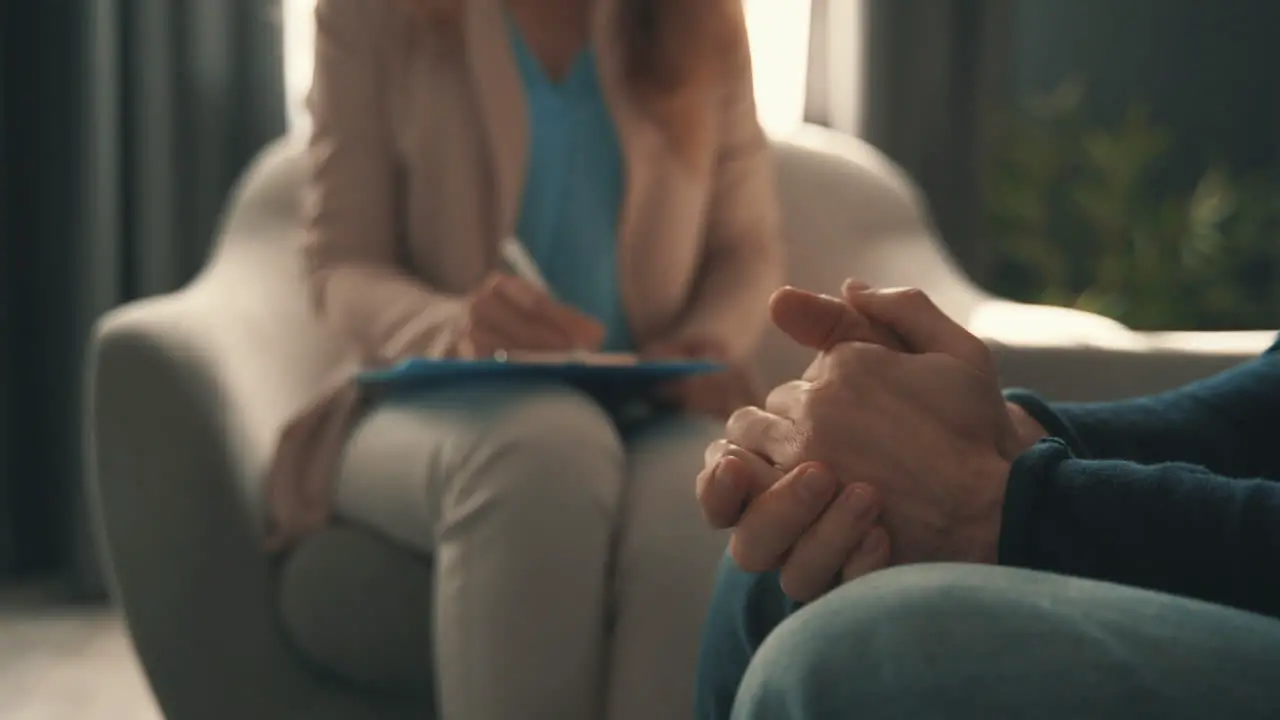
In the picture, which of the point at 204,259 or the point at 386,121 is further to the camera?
the point at 204,259

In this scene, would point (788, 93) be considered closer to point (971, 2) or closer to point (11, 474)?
point (971, 2)

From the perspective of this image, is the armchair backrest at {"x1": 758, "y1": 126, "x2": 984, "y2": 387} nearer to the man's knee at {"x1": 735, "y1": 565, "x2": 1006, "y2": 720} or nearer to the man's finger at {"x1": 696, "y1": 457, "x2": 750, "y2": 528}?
the man's finger at {"x1": 696, "y1": 457, "x2": 750, "y2": 528}

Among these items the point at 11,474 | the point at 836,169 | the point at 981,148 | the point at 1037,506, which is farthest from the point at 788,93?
the point at 1037,506

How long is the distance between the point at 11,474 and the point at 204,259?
0.57 m

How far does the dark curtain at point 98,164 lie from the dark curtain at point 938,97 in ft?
3.56

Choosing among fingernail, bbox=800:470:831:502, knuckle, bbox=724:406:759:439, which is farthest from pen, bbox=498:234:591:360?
fingernail, bbox=800:470:831:502

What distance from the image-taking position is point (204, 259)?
252 centimetres

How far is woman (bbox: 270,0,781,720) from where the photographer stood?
1087 mm

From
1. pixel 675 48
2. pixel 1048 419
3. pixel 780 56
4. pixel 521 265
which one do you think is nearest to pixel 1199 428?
pixel 1048 419

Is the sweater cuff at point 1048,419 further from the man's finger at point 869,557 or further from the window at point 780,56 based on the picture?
the window at point 780,56

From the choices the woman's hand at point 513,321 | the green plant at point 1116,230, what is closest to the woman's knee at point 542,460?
the woman's hand at point 513,321

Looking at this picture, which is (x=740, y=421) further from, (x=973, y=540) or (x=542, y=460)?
(x=542, y=460)

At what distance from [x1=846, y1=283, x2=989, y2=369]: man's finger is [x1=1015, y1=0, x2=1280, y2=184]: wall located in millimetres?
2253

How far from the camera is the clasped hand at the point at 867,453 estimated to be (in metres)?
0.56
